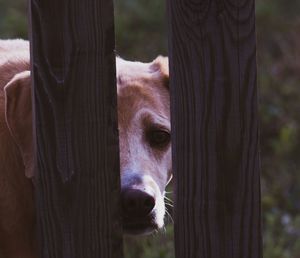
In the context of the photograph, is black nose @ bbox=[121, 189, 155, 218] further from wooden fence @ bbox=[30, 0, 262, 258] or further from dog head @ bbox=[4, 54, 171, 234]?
wooden fence @ bbox=[30, 0, 262, 258]

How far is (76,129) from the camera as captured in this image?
2391mm

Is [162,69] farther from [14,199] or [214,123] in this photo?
[214,123]

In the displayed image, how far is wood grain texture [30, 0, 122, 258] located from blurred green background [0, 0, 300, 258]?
2780mm

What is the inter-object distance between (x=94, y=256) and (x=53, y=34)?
656 millimetres

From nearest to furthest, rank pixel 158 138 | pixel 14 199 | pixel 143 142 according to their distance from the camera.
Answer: pixel 14 199 < pixel 143 142 < pixel 158 138

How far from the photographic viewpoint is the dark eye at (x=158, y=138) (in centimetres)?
350

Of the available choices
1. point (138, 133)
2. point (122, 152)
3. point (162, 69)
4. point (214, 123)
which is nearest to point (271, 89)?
point (162, 69)

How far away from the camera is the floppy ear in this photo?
2.95 m

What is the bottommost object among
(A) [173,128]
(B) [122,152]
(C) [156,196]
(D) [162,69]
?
(C) [156,196]

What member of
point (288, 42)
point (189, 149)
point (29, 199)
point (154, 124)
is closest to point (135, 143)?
point (154, 124)

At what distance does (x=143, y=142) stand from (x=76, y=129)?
1.04 metres

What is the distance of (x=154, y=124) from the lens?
138 inches

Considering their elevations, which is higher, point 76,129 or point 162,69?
point 162,69

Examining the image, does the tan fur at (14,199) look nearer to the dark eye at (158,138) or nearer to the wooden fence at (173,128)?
the dark eye at (158,138)
